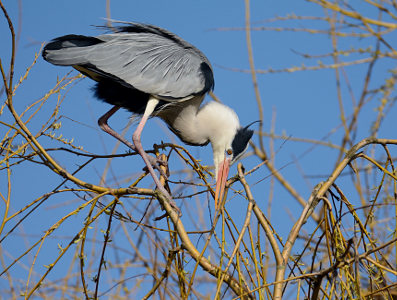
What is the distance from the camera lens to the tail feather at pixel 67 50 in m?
4.43

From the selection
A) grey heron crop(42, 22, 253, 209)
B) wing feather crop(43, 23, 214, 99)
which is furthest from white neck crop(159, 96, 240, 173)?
wing feather crop(43, 23, 214, 99)

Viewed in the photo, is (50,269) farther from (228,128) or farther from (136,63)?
(228,128)

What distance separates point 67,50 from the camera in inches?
177

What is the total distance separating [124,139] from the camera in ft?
16.6

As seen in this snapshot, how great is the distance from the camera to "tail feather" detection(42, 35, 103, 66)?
443cm

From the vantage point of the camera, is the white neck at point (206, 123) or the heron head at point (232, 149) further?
the white neck at point (206, 123)

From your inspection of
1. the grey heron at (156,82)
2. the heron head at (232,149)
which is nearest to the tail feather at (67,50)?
the grey heron at (156,82)

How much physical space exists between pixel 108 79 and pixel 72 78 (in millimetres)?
1338

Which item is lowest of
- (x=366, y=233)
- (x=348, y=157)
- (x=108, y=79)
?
(x=366, y=233)

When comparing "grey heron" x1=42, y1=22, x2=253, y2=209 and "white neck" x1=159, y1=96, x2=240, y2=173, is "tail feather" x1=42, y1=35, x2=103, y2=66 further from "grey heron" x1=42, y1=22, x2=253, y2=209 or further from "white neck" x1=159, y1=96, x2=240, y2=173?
"white neck" x1=159, y1=96, x2=240, y2=173

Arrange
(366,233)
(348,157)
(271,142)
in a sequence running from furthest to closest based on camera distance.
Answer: (271,142), (348,157), (366,233)

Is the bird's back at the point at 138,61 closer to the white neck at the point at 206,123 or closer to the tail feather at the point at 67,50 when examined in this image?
the tail feather at the point at 67,50

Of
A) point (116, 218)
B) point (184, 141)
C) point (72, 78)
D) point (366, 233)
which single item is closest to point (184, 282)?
point (116, 218)

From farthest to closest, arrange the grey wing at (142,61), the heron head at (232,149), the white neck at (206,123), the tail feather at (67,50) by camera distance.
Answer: the white neck at (206,123) → the heron head at (232,149) → the grey wing at (142,61) → the tail feather at (67,50)
